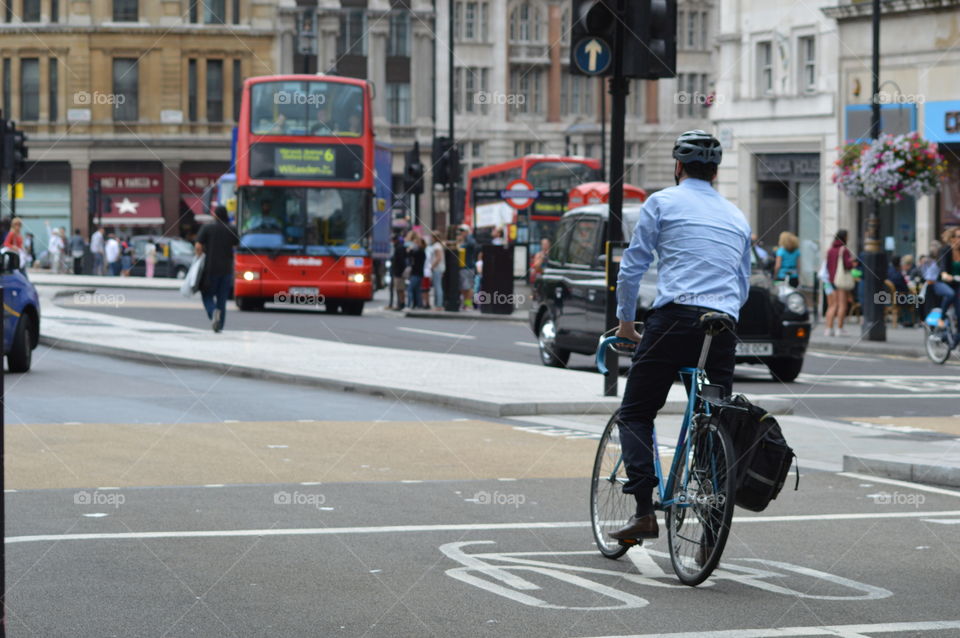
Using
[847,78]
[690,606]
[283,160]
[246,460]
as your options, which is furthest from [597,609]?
[847,78]

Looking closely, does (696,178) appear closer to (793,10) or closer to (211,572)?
(211,572)

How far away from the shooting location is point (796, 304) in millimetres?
18719

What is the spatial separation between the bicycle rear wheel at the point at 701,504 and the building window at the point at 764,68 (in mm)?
39087

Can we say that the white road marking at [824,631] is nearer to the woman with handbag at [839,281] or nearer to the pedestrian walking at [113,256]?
the woman with handbag at [839,281]

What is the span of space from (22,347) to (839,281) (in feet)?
46.7

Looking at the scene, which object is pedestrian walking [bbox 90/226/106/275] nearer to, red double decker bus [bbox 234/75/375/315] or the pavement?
red double decker bus [bbox 234/75/375/315]

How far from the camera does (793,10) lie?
43.2 meters

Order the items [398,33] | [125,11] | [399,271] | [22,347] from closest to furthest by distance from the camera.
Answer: [22,347], [399,271], [125,11], [398,33]

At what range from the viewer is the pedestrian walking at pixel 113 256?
5550 cm

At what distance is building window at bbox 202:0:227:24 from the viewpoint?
67.8 metres

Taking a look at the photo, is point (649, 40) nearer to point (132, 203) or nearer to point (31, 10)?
point (132, 203)

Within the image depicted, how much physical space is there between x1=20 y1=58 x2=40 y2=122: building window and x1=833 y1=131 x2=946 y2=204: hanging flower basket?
1798 inches

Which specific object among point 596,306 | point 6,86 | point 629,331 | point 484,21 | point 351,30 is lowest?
point 596,306

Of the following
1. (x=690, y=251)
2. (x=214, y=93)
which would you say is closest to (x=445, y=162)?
(x=690, y=251)
